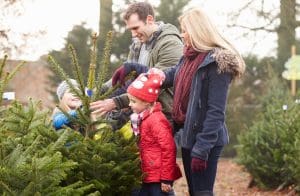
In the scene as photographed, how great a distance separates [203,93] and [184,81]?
22 cm

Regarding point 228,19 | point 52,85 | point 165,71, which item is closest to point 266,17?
point 228,19

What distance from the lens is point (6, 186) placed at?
3.00 meters

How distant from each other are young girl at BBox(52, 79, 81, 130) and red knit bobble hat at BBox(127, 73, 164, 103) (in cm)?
41

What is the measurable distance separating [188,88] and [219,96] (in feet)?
0.89

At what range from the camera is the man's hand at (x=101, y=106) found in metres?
4.16

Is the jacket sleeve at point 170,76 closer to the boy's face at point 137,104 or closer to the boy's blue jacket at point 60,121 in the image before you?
the boy's face at point 137,104

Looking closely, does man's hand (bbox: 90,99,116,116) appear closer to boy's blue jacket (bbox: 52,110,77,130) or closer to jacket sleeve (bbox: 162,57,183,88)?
boy's blue jacket (bbox: 52,110,77,130)

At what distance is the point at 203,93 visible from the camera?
169 inches

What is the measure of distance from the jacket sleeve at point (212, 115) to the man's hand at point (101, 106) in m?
0.66

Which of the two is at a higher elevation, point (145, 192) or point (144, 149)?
point (144, 149)

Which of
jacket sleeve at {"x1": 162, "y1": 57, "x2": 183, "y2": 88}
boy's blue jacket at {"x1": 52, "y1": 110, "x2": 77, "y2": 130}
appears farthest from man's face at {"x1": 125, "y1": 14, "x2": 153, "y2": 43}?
boy's blue jacket at {"x1": 52, "y1": 110, "x2": 77, "y2": 130}

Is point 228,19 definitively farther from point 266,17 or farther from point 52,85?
point 52,85

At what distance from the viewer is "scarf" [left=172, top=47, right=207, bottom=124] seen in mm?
4387

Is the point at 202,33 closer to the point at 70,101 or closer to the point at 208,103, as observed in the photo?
the point at 208,103
